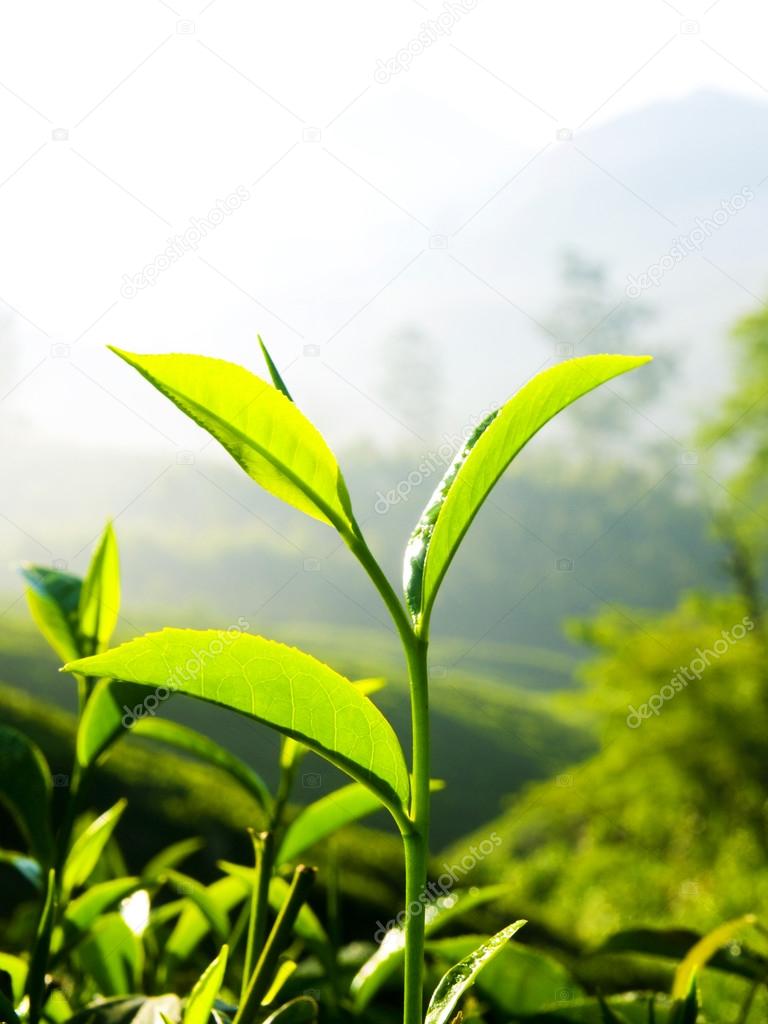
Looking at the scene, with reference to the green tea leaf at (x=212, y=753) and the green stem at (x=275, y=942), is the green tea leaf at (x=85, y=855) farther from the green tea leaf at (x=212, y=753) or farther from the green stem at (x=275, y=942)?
the green stem at (x=275, y=942)

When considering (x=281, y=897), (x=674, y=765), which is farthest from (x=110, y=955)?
(x=674, y=765)

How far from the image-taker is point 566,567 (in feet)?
11.4

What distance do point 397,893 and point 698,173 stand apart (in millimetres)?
54865

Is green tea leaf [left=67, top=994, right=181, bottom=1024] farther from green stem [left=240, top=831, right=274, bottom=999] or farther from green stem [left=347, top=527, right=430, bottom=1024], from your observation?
green stem [left=347, top=527, right=430, bottom=1024]

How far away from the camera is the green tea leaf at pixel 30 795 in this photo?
685 mm

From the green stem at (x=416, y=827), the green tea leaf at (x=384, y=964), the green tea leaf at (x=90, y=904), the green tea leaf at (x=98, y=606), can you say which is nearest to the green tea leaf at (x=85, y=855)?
the green tea leaf at (x=90, y=904)

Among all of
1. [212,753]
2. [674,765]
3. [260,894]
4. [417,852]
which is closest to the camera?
[417,852]

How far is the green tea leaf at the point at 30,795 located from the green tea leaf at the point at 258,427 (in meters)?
0.33

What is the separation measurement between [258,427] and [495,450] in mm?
132

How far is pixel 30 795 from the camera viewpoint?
69cm

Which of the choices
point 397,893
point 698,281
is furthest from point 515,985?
point 698,281

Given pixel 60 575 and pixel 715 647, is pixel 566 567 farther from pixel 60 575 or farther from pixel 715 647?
pixel 715 647

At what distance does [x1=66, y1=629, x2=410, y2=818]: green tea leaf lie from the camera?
454mm

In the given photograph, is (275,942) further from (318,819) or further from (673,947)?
(673,947)
